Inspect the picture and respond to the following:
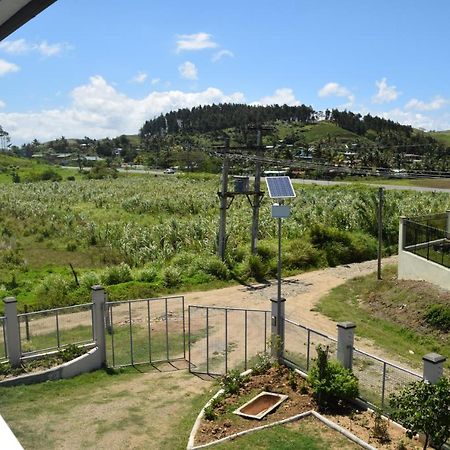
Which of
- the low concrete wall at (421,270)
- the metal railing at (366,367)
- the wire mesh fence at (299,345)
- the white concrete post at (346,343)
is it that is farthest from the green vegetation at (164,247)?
the white concrete post at (346,343)

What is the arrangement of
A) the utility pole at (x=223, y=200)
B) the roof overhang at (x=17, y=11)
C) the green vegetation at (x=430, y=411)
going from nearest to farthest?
the roof overhang at (x=17, y=11)
the green vegetation at (x=430, y=411)
the utility pole at (x=223, y=200)

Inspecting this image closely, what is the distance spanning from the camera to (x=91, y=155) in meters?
189

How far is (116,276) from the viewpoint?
23.0m

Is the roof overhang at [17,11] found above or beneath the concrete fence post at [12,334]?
above

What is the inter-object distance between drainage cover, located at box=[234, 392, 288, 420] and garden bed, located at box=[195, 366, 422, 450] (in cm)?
10

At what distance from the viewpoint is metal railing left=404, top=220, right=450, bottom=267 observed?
21.6 meters

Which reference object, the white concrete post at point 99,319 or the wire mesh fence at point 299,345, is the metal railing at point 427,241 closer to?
the wire mesh fence at point 299,345

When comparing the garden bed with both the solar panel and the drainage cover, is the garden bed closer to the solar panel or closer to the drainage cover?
the drainage cover

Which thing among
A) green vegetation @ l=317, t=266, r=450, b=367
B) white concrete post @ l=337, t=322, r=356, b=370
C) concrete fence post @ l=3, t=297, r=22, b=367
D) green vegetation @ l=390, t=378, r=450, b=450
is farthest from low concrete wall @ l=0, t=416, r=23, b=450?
green vegetation @ l=317, t=266, r=450, b=367

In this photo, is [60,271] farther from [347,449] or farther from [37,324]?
[347,449]

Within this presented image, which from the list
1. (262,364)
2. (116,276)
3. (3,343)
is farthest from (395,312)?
(3,343)

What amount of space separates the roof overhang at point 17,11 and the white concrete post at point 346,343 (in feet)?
35.0

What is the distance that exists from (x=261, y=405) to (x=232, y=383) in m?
1.00

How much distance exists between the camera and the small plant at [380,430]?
9.71 m
